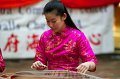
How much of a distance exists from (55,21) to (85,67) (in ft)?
1.53

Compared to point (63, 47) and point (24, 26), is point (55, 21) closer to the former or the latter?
point (63, 47)

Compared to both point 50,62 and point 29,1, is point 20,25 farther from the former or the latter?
point 50,62

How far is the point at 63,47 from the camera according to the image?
3670mm

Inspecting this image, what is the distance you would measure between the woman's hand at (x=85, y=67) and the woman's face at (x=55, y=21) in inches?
15.5

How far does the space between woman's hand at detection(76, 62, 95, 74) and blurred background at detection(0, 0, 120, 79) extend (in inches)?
151

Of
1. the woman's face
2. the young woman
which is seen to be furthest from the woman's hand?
the woman's face

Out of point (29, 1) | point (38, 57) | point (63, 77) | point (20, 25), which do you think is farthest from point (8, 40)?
point (63, 77)

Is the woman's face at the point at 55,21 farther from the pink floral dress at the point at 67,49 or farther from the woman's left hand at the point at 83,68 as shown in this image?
the woman's left hand at the point at 83,68

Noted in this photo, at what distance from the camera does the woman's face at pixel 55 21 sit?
349 centimetres

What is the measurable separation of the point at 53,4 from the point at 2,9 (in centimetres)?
439

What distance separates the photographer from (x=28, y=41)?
805cm

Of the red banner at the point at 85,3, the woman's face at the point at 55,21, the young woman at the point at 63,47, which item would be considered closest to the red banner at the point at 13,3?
the red banner at the point at 85,3

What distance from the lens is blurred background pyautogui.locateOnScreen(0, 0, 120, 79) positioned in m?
7.88

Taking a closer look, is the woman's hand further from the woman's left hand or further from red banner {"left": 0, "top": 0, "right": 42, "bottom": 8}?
red banner {"left": 0, "top": 0, "right": 42, "bottom": 8}
